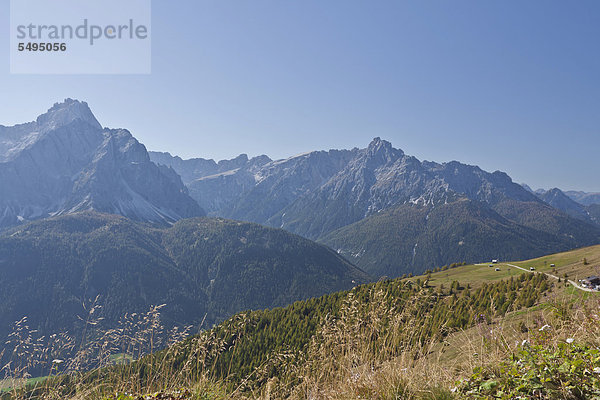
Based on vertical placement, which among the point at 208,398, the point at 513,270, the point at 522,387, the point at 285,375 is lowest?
the point at 513,270

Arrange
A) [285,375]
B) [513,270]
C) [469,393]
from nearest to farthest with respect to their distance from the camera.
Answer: [469,393], [285,375], [513,270]

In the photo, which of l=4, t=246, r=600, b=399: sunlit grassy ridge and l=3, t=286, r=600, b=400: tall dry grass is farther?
l=3, t=286, r=600, b=400: tall dry grass

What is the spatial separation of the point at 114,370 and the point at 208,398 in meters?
3.67

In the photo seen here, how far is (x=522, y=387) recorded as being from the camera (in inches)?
167

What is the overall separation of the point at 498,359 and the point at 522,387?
1.34 m

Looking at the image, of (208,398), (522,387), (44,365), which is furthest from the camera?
(44,365)

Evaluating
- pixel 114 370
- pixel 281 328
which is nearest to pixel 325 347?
pixel 114 370

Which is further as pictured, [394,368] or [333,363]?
[333,363]

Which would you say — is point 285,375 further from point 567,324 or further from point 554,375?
point 567,324

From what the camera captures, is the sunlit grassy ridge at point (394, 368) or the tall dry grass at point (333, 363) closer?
the sunlit grassy ridge at point (394, 368)

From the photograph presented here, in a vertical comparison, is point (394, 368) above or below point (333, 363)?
above

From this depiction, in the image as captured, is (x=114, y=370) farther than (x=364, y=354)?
Yes

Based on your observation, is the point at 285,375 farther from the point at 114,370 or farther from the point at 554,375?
the point at 554,375

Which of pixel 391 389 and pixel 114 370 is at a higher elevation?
pixel 391 389
